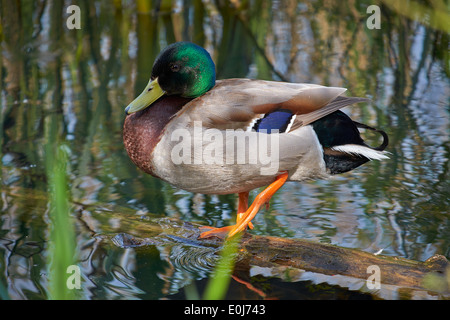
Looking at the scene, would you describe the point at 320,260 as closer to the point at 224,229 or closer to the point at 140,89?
the point at 224,229

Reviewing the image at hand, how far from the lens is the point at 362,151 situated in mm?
3281

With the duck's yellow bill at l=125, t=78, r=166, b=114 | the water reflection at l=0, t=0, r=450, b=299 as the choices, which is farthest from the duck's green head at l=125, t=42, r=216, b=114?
the water reflection at l=0, t=0, r=450, b=299

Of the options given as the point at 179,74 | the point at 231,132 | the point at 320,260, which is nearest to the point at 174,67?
the point at 179,74

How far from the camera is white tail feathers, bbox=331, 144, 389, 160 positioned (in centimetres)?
326

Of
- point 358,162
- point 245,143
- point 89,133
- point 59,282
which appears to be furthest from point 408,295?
point 89,133

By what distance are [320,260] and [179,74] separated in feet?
3.94

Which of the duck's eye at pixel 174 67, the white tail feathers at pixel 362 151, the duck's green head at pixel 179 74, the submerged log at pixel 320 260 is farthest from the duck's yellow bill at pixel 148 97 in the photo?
the white tail feathers at pixel 362 151

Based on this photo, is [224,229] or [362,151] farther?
[224,229]

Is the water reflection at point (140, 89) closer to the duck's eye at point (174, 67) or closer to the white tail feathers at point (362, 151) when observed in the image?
the white tail feathers at point (362, 151)

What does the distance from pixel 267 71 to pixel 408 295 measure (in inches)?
163

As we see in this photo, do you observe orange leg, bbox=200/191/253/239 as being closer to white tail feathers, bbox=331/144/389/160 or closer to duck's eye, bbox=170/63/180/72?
white tail feathers, bbox=331/144/389/160

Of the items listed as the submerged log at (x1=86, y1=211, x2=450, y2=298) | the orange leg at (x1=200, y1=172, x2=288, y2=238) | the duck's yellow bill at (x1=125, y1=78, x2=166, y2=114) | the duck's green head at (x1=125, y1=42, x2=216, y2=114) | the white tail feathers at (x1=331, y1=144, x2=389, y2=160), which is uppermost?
the duck's green head at (x1=125, y1=42, x2=216, y2=114)

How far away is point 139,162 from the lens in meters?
3.29

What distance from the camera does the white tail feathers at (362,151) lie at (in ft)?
10.7
